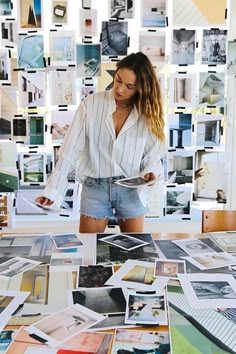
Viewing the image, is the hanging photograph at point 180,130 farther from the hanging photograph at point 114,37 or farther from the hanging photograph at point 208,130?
the hanging photograph at point 114,37

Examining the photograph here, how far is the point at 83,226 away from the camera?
2.11 metres

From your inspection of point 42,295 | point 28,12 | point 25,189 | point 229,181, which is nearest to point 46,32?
point 28,12

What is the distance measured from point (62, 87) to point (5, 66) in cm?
41

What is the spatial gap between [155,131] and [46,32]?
1.41m

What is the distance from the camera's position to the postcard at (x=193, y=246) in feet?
5.70

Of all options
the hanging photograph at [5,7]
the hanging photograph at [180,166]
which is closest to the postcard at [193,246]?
the hanging photograph at [180,166]

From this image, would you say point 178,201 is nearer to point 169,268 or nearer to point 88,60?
point 88,60

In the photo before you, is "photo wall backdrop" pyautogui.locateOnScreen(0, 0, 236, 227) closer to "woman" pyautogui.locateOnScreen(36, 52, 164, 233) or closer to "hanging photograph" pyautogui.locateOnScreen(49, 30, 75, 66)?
"hanging photograph" pyautogui.locateOnScreen(49, 30, 75, 66)

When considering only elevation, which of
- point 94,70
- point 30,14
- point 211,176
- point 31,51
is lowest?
point 211,176

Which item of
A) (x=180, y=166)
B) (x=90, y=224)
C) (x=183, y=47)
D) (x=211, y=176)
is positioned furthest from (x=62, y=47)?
(x=90, y=224)

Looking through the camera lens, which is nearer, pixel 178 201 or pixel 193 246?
pixel 193 246

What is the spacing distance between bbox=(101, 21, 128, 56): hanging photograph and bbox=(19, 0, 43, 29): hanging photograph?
0.44 metres

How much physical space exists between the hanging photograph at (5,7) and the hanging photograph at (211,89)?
138cm

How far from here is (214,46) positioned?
3131 millimetres
